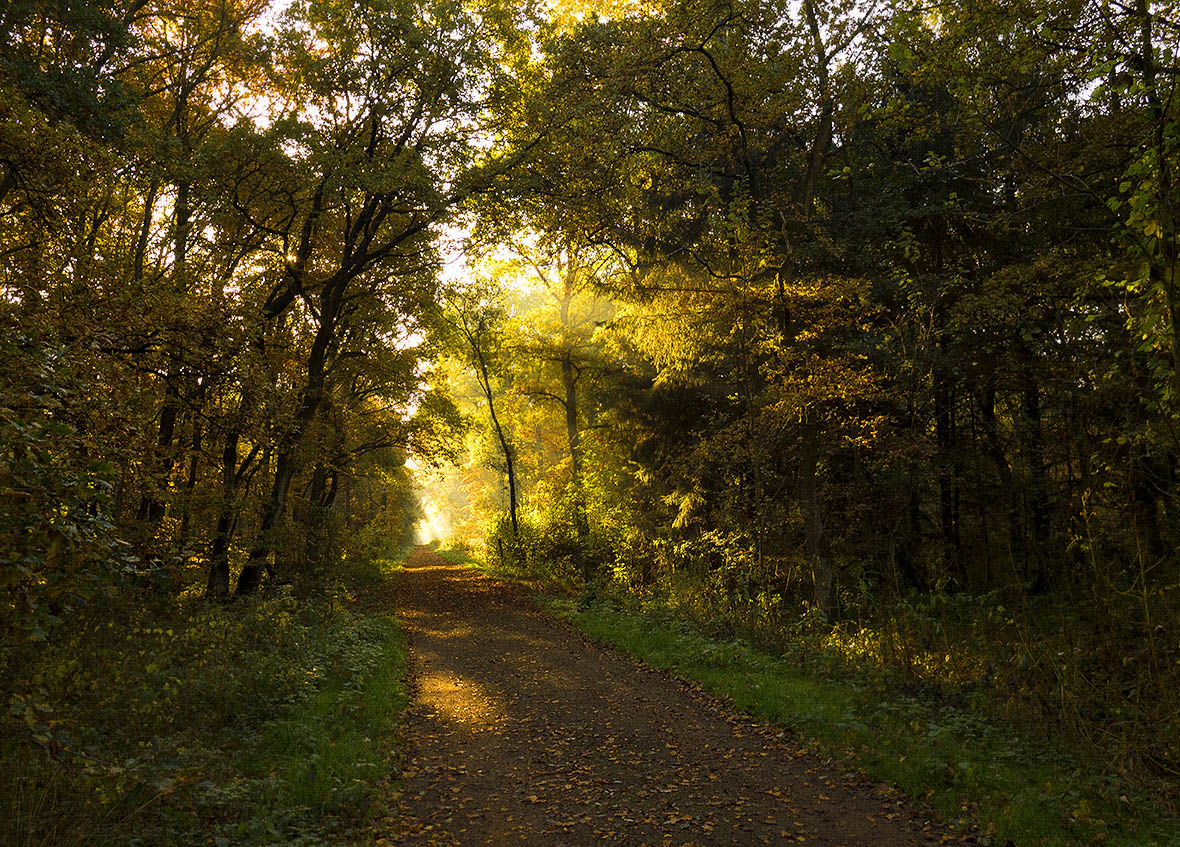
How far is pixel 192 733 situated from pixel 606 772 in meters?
4.20

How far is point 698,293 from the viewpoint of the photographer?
1323 centimetres

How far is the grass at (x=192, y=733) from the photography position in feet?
14.7

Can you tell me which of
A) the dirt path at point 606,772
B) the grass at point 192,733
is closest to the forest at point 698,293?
the grass at point 192,733

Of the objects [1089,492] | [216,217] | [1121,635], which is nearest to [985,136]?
[1089,492]

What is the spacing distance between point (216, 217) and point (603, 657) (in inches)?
476

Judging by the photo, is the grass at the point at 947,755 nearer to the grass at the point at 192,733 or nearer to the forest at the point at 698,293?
the forest at the point at 698,293

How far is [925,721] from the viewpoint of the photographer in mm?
7105

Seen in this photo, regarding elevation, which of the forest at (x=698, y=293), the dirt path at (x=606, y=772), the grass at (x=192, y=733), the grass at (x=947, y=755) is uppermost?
the forest at (x=698, y=293)

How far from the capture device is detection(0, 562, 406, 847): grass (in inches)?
176

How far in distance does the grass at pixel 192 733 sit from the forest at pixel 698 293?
120 mm

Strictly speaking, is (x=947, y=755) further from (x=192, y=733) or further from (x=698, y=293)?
(x=698, y=293)

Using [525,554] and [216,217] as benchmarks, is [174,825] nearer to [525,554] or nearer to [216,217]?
[216,217]

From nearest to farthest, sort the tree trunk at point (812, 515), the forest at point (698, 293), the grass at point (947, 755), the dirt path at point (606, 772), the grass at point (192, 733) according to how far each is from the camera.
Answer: the grass at point (192, 733) → the grass at point (947, 755) → the dirt path at point (606, 772) → the forest at point (698, 293) → the tree trunk at point (812, 515)

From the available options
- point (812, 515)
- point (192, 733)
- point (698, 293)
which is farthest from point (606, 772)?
point (698, 293)
